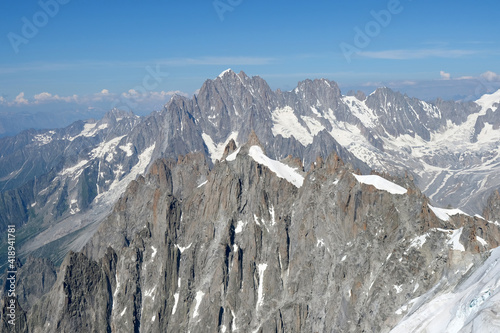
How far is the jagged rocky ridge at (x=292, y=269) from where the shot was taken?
424 ft

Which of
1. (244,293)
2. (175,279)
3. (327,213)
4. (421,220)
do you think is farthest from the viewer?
(175,279)

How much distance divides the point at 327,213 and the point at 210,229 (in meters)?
56.8

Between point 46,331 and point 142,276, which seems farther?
point 142,276

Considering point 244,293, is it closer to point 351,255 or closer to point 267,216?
point 267,216

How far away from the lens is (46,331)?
182750 mm

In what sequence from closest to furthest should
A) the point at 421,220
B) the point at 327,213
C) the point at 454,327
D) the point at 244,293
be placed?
the point at 454,327
the point at 421,220
the point at 327,213
the point at 244,293

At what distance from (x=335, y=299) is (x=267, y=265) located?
3957 cm

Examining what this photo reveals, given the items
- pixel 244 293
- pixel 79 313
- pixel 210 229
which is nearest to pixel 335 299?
pixel 244 293

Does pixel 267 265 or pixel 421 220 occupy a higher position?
pixel 421 220

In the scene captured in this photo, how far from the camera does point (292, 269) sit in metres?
176

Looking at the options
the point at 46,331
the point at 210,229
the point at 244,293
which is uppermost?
the point at 210,229

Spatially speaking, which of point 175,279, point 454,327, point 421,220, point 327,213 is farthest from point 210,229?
point 454,327

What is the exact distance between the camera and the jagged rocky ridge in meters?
129

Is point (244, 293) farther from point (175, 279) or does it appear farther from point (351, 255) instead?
point (351, 255)
